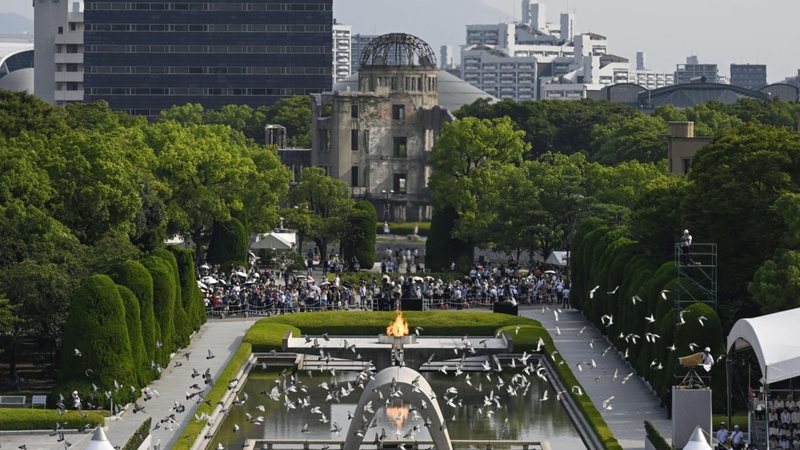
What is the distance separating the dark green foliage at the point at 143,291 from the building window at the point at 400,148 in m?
87.8

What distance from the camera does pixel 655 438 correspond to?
2203 inches

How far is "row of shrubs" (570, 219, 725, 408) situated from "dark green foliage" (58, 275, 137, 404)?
15155 millimetres

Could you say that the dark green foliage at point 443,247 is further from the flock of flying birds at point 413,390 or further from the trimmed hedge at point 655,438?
the trimmed hedge at point 655,438

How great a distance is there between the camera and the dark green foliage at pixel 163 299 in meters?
75.0

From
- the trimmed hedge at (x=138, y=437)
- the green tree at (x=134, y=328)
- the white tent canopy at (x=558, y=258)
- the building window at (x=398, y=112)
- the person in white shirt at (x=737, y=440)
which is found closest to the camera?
the trimmed hedge at (x=138, y=437)

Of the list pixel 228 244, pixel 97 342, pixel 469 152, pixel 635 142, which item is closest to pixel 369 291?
pixel 228 244

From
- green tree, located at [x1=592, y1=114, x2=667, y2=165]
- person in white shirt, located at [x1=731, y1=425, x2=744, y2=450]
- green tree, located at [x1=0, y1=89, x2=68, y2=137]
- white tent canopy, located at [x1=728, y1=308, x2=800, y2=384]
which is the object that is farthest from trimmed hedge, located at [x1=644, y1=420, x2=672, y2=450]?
green tree, located at [x1=592, y1=114, x2=667, y2=165]

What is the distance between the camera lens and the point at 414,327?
279 ft

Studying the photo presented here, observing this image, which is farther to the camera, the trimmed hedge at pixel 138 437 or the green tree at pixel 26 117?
the green tree at pixel 26 117

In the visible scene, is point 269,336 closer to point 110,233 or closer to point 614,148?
point 110,233

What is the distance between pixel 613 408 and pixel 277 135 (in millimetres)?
117719

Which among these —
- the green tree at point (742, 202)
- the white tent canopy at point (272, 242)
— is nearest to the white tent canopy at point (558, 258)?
the white tent canopy at point (272, 242)

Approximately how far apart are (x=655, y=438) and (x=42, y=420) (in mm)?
17355

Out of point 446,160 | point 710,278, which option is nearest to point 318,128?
point 446,160
